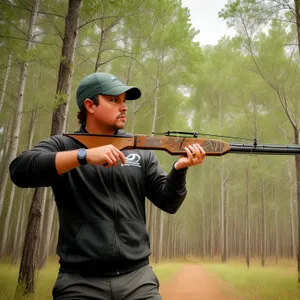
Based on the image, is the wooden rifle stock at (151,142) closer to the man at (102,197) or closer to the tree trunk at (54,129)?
the man at (102,197)

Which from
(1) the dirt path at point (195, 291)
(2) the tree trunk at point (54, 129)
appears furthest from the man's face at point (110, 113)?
(1) the dirt path at point (195, 291)

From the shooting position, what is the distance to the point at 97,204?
4.99 ft

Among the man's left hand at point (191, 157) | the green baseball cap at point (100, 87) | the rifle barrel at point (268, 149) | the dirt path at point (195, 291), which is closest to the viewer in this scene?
the man's left hand at point (191, 157)

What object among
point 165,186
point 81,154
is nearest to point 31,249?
point 165,186

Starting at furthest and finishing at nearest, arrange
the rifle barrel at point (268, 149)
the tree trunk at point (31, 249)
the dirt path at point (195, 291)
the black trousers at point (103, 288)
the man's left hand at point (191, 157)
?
the dirt path at point (195, 291) < the tree trunk at point (31, 249) < the rifle barrel at point (268, 149) < the man's left hand at point (191, 157) < the black trousers at point (103, 288)

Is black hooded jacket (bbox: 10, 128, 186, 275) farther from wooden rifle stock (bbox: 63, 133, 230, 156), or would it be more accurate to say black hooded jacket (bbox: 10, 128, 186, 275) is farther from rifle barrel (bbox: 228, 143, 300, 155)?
rifle barrel (bbox: 228, 143, 300, 155)

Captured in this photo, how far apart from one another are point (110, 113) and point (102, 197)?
520mm

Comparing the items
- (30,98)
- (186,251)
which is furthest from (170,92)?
(186,251)

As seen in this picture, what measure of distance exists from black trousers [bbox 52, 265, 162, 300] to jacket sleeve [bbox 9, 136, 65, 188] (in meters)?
0.48

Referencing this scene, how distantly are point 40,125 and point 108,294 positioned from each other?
14.3 m

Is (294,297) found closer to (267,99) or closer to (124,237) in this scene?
(124,237)

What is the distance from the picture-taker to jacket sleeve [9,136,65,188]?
1391mm

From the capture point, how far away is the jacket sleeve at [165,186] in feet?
5.33

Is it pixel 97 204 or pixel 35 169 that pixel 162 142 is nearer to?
pixel 97 204
